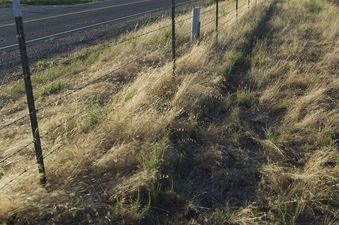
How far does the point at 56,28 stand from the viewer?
614 inches

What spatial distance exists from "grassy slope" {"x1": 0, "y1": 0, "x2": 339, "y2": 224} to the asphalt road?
3.34m

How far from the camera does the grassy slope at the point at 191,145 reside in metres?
3.57

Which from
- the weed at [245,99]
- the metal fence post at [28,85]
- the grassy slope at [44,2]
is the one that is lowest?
the grassy slope at [44,2]

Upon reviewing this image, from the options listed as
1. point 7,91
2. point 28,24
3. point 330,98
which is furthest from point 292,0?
point 7,91

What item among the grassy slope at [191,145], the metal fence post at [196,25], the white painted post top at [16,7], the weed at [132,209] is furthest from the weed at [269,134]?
the metal fence post at [196,25]

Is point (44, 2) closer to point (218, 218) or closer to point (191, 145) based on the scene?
point (191, 145)

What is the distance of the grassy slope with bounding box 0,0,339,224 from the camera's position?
3.57 meters

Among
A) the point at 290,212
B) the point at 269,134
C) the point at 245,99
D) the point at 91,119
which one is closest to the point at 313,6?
the point at 245,99

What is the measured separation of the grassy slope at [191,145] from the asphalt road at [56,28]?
131 inches

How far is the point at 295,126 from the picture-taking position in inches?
205

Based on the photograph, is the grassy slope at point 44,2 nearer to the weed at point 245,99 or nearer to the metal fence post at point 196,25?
the metal fence post at point 196,25

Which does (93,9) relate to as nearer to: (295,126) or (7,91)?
(7,91)

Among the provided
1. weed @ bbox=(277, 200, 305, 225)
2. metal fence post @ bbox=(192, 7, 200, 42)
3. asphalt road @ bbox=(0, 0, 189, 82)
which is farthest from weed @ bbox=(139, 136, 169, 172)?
asphalt road @ bbox=(0, 0, 189, 82)

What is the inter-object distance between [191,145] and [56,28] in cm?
1217
